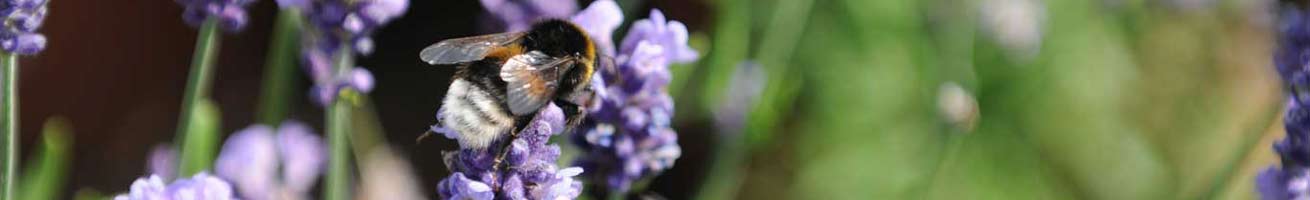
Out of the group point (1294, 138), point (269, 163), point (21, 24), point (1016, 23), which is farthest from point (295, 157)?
point (1016, 23)

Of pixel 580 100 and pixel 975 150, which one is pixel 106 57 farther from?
pixel 580 100

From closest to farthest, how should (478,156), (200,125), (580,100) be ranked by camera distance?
(478,156) < (580,100) < (200,125)

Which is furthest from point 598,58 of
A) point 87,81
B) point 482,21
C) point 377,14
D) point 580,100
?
point 87,81

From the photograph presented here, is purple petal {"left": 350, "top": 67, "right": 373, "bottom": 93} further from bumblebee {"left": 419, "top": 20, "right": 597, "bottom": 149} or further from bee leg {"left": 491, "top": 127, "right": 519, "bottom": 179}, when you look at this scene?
bee leg {"left": 491, "top": 127, "right": 519, "bottom": 179}

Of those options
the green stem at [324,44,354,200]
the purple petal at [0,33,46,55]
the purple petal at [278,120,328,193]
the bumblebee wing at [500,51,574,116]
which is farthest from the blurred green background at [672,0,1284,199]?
the purple petal at [0,33,46,55]

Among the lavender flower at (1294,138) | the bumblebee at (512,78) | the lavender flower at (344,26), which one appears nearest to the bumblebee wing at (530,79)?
the bumblebee at (512,78)

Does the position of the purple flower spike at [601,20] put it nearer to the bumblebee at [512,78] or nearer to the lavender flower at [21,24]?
the bumblebee at [512,78]
